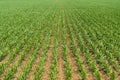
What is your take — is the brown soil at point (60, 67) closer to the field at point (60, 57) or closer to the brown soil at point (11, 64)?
the field at point (60, 57)

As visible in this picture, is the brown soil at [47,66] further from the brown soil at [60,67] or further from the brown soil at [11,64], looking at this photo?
the brown soil at [11,64]

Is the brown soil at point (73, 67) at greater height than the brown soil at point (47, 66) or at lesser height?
lesser

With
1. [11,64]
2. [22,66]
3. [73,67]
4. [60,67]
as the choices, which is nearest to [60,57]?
[60,67]

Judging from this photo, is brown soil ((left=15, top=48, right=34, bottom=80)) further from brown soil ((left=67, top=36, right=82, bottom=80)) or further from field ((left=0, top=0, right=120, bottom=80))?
brown soil ((left=67, top=36, right=82, bottom=80))

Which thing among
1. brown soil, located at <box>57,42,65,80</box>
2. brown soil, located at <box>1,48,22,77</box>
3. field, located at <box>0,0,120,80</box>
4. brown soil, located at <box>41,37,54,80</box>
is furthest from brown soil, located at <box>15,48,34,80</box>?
brown soil, located at <box>57,42,65,80</box>

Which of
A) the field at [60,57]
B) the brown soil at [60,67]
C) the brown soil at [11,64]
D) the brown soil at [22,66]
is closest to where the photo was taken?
the brown soil at [60,67]

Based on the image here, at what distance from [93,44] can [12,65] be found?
607 centimetres

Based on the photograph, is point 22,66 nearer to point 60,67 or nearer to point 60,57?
point 60,67

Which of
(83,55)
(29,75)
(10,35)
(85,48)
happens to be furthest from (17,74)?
(10,35)

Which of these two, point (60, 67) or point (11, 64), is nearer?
point (60, 67)

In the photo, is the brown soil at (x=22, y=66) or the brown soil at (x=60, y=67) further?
the brown soil at (x=22, y=66)

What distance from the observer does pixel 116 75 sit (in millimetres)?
11227

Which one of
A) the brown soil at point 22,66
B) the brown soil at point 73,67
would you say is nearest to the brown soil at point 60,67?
the brown soil at point 73,67

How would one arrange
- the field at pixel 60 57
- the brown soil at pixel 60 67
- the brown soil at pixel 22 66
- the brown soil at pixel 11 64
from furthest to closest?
the brown soil at pixel 11 64 < the brown soil at pixel 22 66 < the field at pixel 60 57 < the brown soil at pixel 60 67
